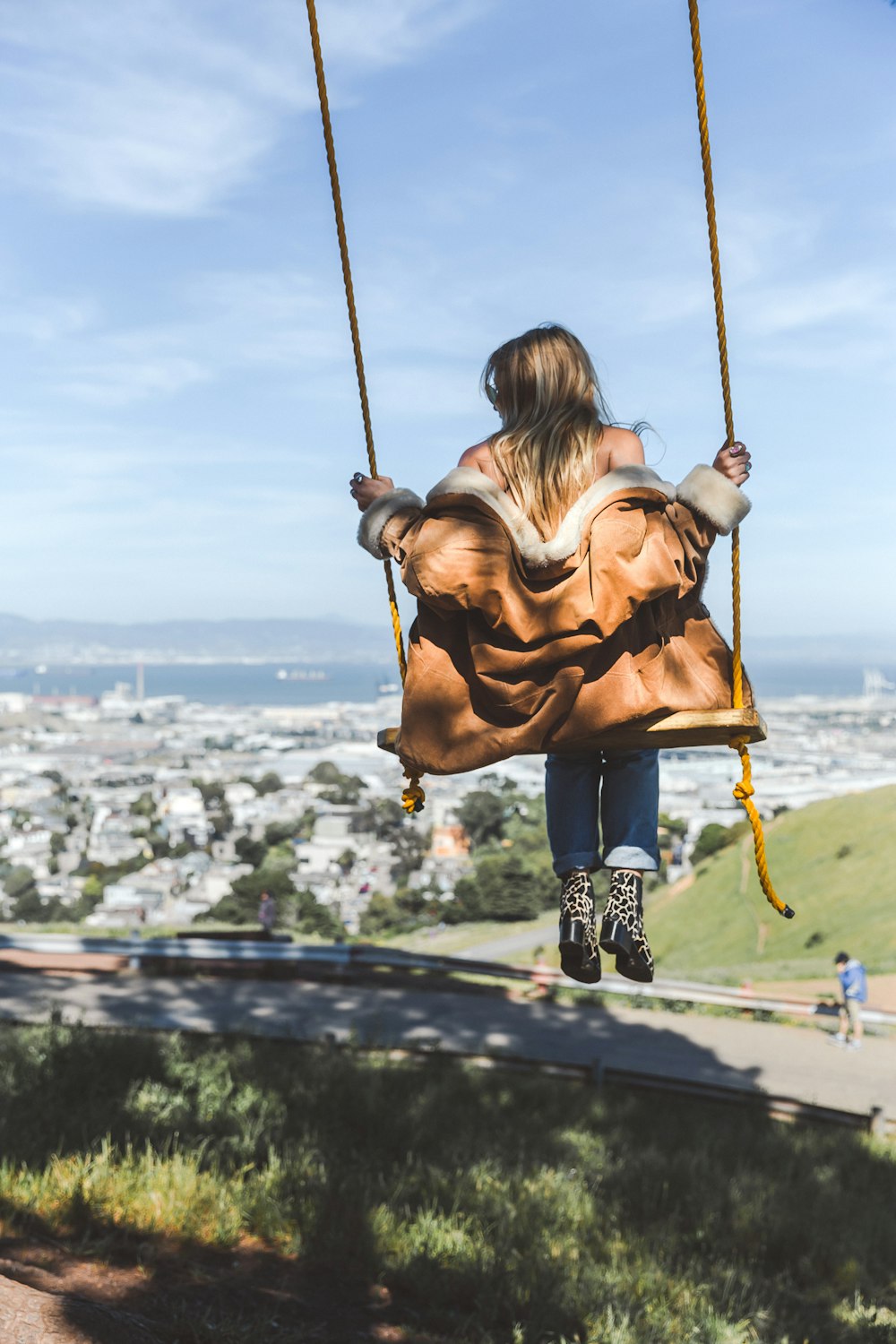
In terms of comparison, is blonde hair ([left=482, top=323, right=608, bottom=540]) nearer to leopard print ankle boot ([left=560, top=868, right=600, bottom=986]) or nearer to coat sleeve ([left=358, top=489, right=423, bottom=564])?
coat sleeve ([left=358, top=489, right=423, bottom=564])

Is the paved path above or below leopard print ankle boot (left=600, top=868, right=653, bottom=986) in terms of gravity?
below

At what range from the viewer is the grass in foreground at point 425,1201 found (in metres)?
5.48

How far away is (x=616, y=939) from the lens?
2754mm

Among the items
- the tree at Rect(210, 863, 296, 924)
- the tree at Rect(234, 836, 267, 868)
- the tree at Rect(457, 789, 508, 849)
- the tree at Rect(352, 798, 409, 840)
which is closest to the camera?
the tree at Rect(210, 863, 296, 924)

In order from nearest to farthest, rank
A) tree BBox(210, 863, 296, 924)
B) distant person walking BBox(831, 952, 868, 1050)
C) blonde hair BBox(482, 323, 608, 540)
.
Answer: blonde hair BBox(482, 323, 608, 540) < distant person walking BBox(831, 952, 868, 1050) < tree BBox(210, 863, 296, 924)

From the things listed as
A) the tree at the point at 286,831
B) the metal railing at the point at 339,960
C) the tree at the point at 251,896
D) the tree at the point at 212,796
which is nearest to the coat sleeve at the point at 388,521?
the metal railing at the point at 339,960

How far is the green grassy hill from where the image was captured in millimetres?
18938

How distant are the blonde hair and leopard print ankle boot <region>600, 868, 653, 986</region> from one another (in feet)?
2.98

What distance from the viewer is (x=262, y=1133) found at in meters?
7.68

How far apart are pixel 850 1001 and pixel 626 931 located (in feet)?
34.4

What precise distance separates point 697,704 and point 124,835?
47912mm

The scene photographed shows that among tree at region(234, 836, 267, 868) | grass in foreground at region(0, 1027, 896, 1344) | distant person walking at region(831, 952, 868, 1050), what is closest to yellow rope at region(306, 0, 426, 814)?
grass in foreground at region(0, 1027, 896, 1344)

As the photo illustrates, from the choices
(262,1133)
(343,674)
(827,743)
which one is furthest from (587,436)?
(343,674)

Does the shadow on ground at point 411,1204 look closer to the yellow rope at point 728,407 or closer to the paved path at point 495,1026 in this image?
the paved path at point 495,1026
